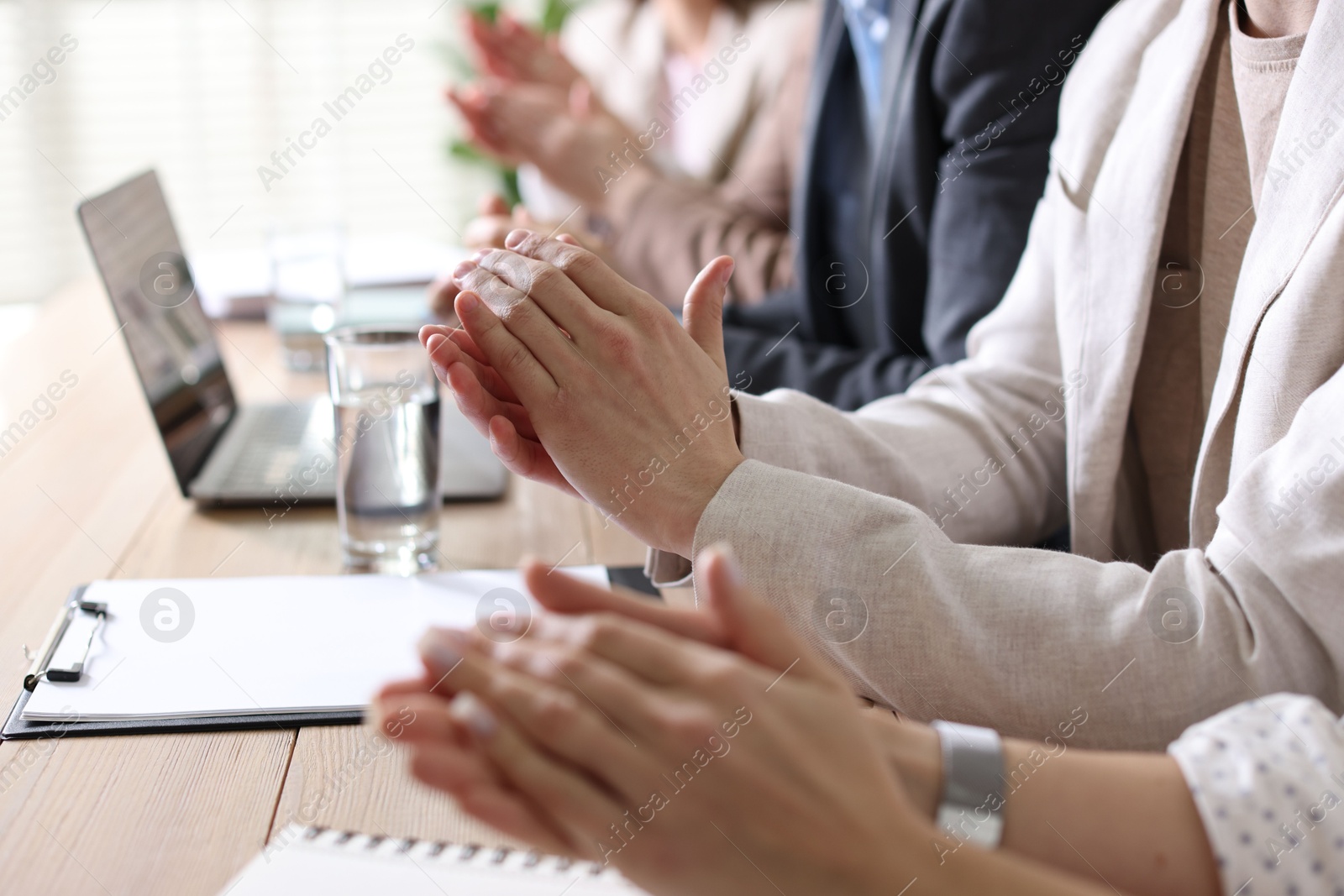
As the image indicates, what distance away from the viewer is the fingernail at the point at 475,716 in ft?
1.34

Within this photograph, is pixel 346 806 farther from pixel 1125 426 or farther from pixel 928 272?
pixel 928 272

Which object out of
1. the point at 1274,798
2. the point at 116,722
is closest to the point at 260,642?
the point at 116,722

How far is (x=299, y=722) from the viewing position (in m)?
0.61

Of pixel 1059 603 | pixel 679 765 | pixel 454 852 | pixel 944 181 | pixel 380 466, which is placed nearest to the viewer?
pixel 679 765

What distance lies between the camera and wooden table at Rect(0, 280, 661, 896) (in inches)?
20.2

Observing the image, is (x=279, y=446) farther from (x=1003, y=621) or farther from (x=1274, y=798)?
(x=1274, y=798)

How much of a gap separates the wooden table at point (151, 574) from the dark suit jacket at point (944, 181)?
35cm

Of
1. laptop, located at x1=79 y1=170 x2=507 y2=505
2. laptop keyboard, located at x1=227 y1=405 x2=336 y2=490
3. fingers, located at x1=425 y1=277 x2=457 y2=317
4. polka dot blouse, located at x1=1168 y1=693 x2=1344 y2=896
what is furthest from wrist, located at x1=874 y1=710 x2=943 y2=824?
fingers, located at x1=425 y1=277 x2=457 y2=317

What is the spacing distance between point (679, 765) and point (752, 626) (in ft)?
0.21

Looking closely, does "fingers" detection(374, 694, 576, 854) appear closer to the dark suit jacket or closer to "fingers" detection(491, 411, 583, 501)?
"fingers" detection(491, 411, 583, 501)

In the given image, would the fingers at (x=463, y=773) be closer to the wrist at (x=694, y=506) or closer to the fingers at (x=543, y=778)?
the fingers at (x=543, y=778)

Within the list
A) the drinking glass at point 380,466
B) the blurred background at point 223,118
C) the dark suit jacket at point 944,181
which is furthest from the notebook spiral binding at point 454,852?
the blurred background at point 223,118

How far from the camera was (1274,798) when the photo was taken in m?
0.47

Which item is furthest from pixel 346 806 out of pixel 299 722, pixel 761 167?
pixel 761 167
